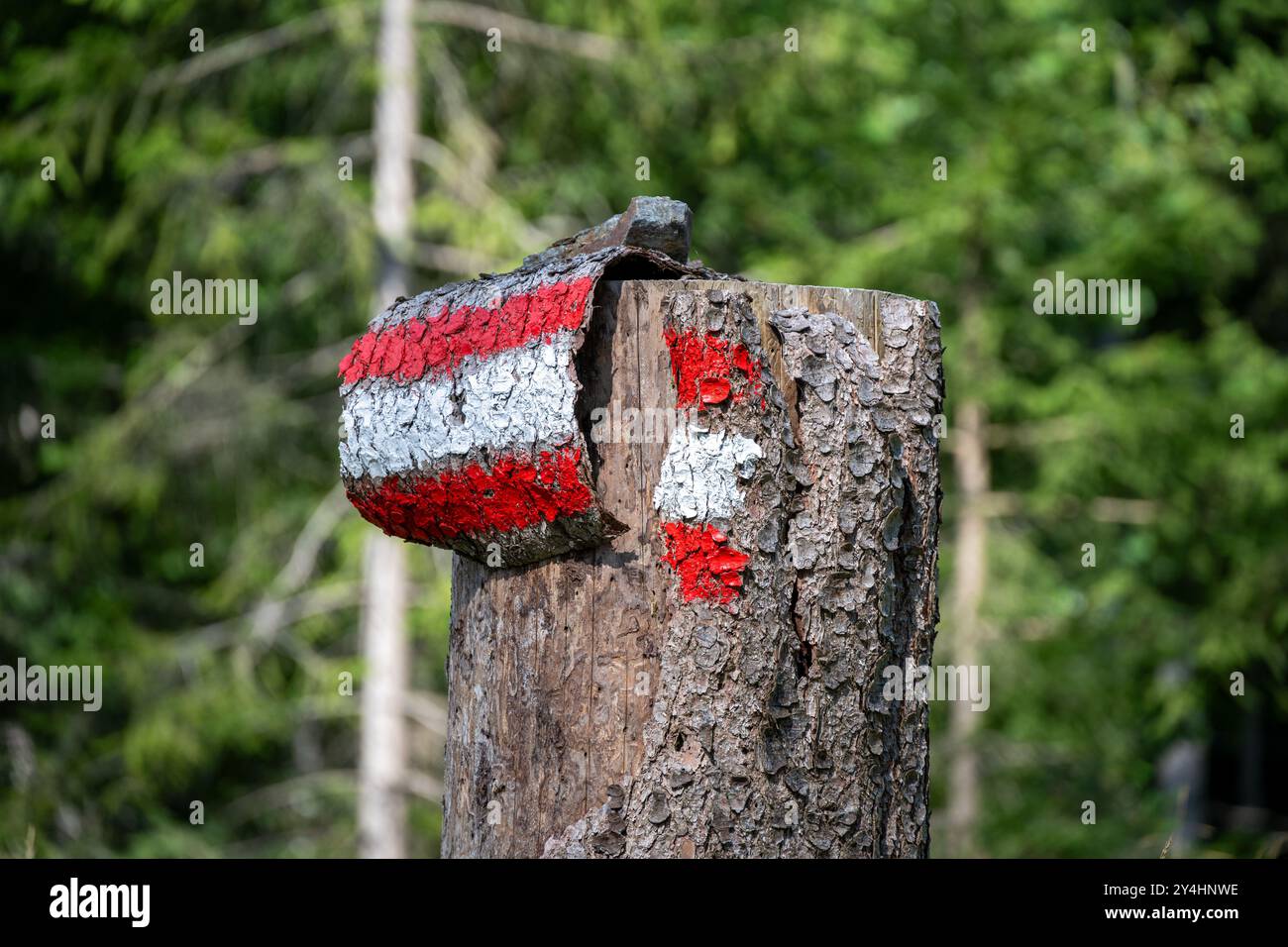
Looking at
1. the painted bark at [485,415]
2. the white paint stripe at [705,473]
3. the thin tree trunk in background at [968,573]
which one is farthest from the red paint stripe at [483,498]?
the thin tree trunk in background at [968,573]

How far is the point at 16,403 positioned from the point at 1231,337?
8384mm

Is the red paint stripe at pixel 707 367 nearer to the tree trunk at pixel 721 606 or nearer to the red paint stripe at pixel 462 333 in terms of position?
A: the tree trunk at pixel 721 606

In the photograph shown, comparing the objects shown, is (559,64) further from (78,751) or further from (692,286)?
(692,286)

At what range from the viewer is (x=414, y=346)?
91.2 inches

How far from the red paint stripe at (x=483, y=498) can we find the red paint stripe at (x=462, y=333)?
Answer: 19cm

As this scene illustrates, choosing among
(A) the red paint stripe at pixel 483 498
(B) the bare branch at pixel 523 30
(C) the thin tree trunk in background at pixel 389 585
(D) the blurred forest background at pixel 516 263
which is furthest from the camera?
(D) the blurred forest background at pixel 516 263

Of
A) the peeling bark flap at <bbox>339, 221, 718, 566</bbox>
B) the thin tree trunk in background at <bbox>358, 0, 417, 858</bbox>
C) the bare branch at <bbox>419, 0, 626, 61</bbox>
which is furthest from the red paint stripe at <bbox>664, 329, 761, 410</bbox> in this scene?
the bare branch at <bbox>419, 0, 626, 61</bbox>

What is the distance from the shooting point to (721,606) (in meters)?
2.05

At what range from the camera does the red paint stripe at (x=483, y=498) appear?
6.72ft

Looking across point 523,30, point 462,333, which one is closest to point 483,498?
point 462,333

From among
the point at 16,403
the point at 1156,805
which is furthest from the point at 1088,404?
the point at 16,403

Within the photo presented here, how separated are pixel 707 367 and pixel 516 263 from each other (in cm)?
563

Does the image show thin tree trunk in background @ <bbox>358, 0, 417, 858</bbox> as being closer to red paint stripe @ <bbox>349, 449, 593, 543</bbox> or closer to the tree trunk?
red paint stripe @ <bbox>349, 449, 593, 543</bbox>

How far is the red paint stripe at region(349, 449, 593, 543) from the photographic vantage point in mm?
2049
